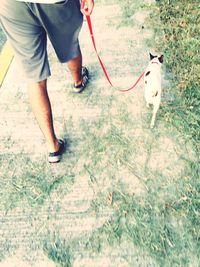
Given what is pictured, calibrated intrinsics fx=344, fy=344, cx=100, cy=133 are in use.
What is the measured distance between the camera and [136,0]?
4.46 m

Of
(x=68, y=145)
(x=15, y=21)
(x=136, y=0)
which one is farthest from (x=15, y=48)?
(x=136, y=0)

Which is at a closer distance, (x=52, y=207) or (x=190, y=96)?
(x=52, y=207)

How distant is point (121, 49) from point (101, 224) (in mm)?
2108

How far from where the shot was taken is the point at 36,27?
223 centimetres

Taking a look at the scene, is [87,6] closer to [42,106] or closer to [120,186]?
[42,106]

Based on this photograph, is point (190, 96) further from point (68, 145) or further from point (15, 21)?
point (15, 21)

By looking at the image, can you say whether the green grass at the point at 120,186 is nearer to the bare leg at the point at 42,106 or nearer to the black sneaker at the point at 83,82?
the black sneaker at the point at 83,82

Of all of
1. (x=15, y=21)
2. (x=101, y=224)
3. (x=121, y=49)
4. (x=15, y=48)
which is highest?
(x=15, y=21)

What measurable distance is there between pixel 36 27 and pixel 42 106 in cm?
59

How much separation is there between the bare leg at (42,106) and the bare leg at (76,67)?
2.03 ft

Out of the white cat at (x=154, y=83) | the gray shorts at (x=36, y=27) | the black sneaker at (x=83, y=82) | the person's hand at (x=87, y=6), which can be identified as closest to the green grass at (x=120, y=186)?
the black sneaker at (x=83, y=82)

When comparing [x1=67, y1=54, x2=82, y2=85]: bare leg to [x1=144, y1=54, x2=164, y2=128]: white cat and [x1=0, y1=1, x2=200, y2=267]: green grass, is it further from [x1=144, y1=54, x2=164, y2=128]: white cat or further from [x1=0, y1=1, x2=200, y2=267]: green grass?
[x1=144, y1=54, x2=164, y2=128]: white cat

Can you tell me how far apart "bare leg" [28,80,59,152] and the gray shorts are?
4.0 inches

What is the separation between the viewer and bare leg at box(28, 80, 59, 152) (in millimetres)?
2482
